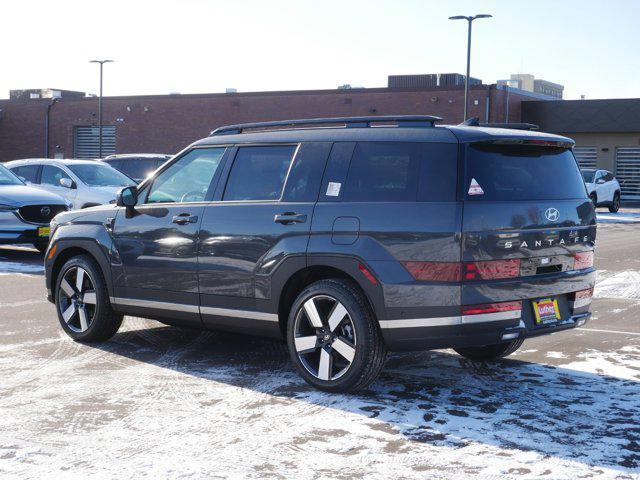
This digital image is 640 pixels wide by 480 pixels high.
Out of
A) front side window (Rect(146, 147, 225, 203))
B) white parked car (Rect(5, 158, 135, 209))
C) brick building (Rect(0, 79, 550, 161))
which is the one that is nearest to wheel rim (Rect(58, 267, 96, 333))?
front side window (Rect(146, 147, 225, 203))

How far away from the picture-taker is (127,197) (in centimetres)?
777

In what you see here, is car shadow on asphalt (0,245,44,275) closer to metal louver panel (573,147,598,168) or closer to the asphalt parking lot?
the asphalt parking lot

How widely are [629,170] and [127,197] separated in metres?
45.1

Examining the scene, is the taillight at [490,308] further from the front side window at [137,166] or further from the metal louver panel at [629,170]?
the metal louver panel at [629,170]

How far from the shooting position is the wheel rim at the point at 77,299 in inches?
322

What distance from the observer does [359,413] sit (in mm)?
5910

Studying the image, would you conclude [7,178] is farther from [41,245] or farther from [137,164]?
[137,164]

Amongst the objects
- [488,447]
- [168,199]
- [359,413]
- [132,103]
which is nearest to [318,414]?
[359,413]

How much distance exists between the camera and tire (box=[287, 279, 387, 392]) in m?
6.22

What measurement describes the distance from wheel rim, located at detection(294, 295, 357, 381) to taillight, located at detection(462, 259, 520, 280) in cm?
89

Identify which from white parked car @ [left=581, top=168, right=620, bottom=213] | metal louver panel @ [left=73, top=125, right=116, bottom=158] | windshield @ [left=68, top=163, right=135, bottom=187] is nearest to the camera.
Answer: windshield @ [left=68, top=163, right=135, bottom=187]

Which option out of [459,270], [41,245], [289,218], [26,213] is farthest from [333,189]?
[41,245]

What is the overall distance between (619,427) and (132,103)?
53100 millimetres

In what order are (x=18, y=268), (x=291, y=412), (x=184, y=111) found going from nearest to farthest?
(x=291, y=412)
(x=18, y=268)
(x=184, y=111)
